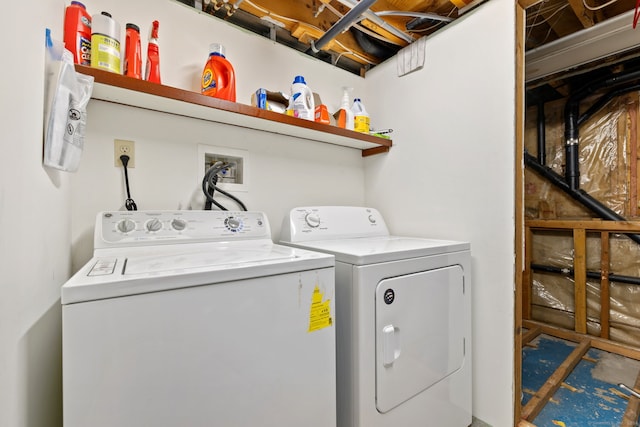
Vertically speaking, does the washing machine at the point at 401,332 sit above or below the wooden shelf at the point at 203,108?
below

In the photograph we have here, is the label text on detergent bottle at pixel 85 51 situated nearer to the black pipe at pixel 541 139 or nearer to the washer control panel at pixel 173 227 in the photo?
the washer control panel at pixel 173 227

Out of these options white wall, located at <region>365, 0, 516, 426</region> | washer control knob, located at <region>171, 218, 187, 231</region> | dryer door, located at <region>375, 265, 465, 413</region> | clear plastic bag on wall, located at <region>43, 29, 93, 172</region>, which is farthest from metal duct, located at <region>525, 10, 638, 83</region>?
clear plastic bag on wall, located at <region>43, 29, 93, 172</region>

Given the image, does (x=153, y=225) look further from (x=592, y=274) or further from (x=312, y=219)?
(x=592, y=274)

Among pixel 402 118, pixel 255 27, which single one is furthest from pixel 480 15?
pixel 255 27

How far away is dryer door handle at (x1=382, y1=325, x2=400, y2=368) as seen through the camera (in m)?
1.12

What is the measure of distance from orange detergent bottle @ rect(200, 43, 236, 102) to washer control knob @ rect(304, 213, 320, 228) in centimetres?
69

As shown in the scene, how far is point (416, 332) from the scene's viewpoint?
3.99ft

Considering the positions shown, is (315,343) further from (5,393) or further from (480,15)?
(480,15)

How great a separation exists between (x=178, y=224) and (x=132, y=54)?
0.72 m

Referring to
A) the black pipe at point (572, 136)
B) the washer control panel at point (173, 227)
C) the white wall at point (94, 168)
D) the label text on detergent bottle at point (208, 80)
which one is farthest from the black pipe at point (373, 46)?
the black pipe at point (572, 136)

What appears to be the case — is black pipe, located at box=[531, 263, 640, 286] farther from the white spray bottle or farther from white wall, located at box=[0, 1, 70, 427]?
white wall, located at box=[0, 1, 70, 427]

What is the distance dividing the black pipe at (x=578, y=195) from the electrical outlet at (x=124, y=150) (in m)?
3.35

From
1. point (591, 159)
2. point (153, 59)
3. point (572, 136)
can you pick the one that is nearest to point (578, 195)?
point (591, 159)

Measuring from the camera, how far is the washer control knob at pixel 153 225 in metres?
1.17
